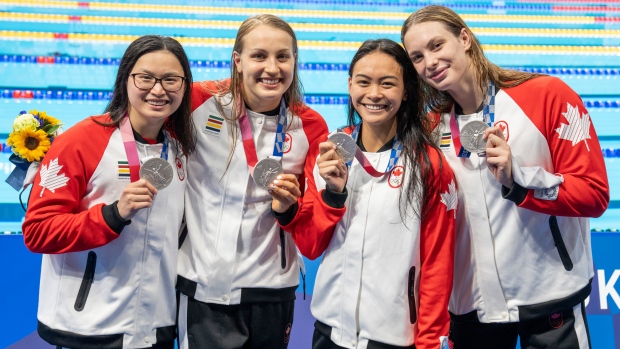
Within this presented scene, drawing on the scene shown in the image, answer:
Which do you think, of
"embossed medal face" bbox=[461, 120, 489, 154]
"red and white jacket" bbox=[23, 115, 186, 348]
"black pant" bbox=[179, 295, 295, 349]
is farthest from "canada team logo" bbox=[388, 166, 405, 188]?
"red and white jacket" bbox=[23, 115, 186, 348]

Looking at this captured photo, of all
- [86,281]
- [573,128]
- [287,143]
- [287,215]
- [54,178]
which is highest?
[573,128]

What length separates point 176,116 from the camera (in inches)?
89.9

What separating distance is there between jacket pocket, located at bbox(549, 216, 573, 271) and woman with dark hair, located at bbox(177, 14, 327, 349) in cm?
83

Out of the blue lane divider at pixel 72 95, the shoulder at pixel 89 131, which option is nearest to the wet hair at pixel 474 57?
the shoulder at pixel 89 131

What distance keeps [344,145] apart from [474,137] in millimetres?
388

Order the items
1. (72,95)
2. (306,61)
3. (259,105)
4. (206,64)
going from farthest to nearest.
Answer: (306,61), (206,64), (72,95), (259,105)

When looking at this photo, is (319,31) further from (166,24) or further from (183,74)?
(183,74)


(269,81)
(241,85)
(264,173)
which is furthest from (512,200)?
(241,85)

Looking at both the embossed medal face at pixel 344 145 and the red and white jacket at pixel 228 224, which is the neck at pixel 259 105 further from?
the embossed medal face at pixel 344 145

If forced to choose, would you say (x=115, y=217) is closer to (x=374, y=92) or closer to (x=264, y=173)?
(x=264, y=173)

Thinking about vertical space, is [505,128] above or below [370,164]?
above

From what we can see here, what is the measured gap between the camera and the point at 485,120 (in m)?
2.17

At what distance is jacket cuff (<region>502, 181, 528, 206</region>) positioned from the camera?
2.04 metres

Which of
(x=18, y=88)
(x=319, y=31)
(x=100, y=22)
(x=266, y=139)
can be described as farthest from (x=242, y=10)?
(x=266, y=139)
